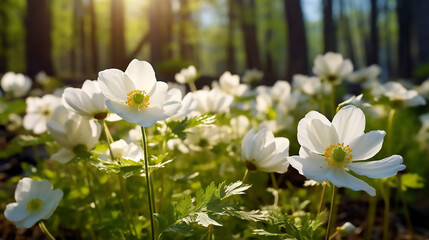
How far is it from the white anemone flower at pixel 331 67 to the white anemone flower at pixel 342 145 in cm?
144

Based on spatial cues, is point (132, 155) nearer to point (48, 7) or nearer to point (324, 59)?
point (324, 59)

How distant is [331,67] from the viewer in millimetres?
2477

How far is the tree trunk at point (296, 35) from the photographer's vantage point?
25.4ft

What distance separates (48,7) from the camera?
10.0 metres

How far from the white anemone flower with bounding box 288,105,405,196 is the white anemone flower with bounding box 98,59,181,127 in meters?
0.39

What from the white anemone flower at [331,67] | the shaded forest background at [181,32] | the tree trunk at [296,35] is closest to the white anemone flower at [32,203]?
the white anemone flower at [331,67]

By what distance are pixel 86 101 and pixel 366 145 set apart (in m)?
0.89

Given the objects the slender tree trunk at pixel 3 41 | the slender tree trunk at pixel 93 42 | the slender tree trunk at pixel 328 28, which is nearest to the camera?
the slender tree trunk at pixel 328 28

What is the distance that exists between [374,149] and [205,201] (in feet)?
1.63

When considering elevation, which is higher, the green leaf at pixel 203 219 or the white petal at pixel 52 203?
the green leaf at pixel 203 219

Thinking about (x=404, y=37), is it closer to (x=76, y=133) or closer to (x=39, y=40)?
(x=39, y=40)

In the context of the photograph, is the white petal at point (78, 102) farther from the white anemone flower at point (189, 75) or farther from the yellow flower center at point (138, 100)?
A: the white anemone flower at point (189, 75)

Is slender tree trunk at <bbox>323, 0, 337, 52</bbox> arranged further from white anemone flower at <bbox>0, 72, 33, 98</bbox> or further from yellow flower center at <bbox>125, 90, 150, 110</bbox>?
yellow flower center at <bbox>125, 90, 150, 110</bbox>

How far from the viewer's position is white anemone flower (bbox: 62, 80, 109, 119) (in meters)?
1.27
